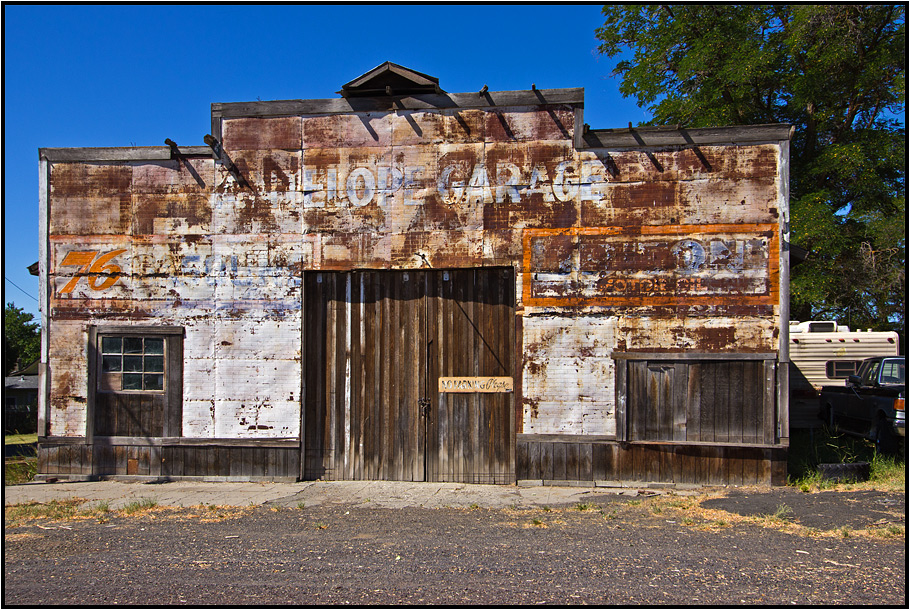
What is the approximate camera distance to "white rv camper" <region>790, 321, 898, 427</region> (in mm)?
15250

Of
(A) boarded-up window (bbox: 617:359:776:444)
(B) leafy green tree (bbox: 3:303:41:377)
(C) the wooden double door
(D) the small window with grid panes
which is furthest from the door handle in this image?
(B) leafy green tree (bbox: 3:303:41:377)

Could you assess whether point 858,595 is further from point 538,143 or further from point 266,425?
point 266,425

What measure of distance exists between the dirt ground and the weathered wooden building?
1703mm

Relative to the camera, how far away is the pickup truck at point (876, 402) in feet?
37.2

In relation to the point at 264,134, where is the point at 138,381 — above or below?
below

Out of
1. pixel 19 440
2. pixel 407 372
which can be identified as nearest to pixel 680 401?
pixel 407 372

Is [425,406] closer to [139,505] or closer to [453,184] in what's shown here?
[453,184]

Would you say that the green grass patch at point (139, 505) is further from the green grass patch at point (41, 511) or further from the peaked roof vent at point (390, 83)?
the peaked roof vent at point (390, 83)

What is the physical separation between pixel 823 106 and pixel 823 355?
9014mm

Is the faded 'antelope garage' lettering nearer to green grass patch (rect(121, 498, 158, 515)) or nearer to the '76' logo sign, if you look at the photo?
the '76' logo sign

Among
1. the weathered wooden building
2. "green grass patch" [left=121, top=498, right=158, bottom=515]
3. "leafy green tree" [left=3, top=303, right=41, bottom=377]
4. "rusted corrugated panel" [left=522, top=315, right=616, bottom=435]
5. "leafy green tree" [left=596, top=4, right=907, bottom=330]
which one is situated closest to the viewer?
"green grass patch" [left=121, top=498, right=158, bottom=515]

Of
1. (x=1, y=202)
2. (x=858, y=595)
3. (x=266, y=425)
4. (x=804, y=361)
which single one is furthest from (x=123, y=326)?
(x=804, y=361)

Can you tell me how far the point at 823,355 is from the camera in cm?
1567

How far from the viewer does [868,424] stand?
12.3 m
